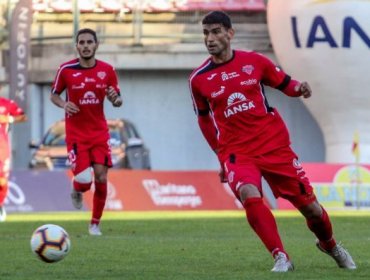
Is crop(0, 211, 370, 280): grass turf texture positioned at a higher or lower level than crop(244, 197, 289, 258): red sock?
lower

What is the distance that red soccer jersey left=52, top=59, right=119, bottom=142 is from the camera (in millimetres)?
18047

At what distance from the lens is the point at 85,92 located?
1805 centimetres

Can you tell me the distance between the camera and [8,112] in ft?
73.1

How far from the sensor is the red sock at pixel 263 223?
38.5 ft

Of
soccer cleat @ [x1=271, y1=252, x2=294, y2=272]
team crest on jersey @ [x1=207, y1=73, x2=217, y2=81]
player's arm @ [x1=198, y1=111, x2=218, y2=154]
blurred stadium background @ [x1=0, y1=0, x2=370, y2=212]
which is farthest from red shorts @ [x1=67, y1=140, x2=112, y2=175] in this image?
blurred stadium background @ [x1=0, y1=0, x2=370, y2=212]

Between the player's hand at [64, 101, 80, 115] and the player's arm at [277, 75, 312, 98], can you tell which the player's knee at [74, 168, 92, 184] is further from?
the player's arm at [277, 75, 312, 98]

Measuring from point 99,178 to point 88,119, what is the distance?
0.74 metres

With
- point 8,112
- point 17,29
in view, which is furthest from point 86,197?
point 17,29

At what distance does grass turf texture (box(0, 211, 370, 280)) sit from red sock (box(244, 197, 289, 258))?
245 millimetres

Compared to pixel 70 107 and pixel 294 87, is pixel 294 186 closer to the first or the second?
pixel 294 87

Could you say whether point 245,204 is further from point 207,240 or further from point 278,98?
point 278,98

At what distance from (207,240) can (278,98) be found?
82.5ft

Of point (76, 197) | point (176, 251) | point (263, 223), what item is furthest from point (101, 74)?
point (263, 223)

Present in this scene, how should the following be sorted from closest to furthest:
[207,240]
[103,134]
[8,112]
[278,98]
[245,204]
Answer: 1. [245,204]
2. [207,240]
3. [103,134]
4. [8,112]
5. [278,98]
